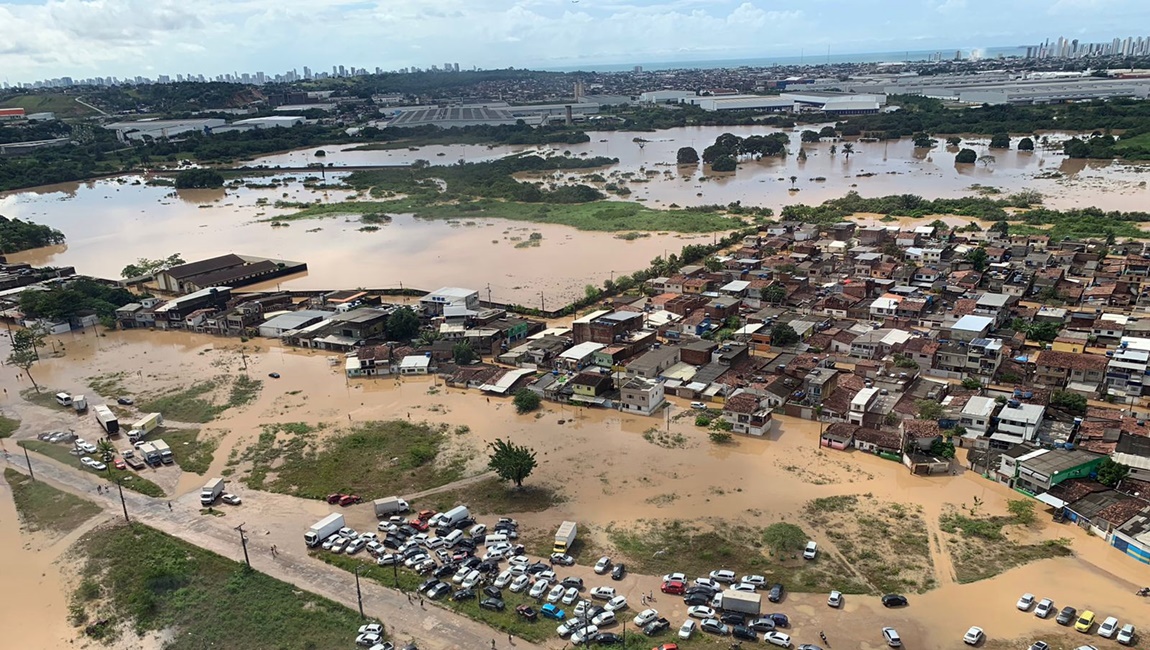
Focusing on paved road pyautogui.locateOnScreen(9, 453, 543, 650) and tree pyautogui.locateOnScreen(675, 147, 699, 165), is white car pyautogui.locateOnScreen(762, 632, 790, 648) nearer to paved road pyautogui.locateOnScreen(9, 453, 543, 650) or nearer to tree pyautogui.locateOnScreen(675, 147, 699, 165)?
paved road pyautogui.locateOnScreen(9, 453, 543, 650)

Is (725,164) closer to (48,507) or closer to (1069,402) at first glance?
(1069,402)

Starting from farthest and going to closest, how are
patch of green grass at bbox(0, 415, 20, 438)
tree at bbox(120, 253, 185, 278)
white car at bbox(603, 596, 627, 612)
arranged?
tree at bbox(120, 253, 185, 278), patch of green grass at bbox(0, 415, 20, 438), white car at bbox(603, 596, 627, 612)

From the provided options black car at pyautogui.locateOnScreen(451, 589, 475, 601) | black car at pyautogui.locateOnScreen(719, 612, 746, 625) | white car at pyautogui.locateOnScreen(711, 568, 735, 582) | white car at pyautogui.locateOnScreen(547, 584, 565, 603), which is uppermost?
black car at pyautogui.locateOnScreen(451, 589, 475, 601)

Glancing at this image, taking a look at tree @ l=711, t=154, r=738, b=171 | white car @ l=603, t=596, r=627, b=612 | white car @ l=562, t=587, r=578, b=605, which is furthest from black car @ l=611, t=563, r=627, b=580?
tree @ l=711, t=154, r=738, b=171

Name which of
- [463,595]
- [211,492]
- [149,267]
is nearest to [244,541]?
[211,492]

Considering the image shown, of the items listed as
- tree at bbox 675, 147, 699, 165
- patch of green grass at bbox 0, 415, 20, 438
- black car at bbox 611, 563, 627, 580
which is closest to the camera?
black car at bbox 611, 563, 627, 580

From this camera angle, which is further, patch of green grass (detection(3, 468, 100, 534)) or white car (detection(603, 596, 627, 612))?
patch of green grass (detection(3, 468, 100, 534))

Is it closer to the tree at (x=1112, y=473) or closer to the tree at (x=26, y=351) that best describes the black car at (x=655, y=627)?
the tree at (x=1112, y=473)
